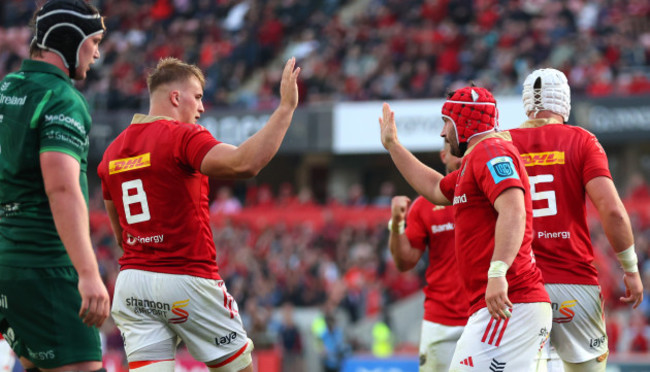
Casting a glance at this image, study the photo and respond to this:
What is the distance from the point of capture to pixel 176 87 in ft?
17.8

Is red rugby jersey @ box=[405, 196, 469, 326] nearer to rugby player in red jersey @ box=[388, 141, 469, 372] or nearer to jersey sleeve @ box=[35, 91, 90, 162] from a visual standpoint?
rugby player in red jersey @ box=[388, 141, 469, 372]

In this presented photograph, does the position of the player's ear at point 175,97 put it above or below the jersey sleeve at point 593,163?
above

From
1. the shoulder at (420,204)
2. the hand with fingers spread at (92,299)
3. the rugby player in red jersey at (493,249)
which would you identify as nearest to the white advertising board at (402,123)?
the shoulder at (420,204)

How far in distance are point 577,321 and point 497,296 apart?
49.2 inches

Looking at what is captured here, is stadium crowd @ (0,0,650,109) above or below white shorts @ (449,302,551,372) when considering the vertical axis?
above

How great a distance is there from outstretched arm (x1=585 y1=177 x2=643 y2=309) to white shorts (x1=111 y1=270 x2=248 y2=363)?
7.71 feet

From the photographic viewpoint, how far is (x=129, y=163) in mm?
5203

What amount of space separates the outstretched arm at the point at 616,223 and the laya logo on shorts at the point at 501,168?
38.2 inches

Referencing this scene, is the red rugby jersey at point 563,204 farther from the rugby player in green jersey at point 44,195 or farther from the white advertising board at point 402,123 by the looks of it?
the white advertising board at point 402,123

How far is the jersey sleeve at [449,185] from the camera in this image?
5.43 meters

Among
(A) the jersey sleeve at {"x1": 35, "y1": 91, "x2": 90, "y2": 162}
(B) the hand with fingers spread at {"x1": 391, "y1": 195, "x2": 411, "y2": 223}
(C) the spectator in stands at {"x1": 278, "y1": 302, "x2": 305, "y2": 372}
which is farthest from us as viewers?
(C) the spectator in stands at {"x1": 278, "y1": 302, "x2": 305, "y2": 372}

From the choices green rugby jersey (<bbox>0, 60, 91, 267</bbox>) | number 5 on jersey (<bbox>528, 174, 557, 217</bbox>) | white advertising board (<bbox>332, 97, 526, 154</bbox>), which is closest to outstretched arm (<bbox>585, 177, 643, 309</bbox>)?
number 5 on jersey (<bbox>528, 174, 557, 217</bbox>)

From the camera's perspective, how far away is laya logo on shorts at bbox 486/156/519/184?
478 centimetres

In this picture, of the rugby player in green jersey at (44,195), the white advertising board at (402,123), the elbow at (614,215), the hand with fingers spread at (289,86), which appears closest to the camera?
the rugby player in green jersey at (44,195)
